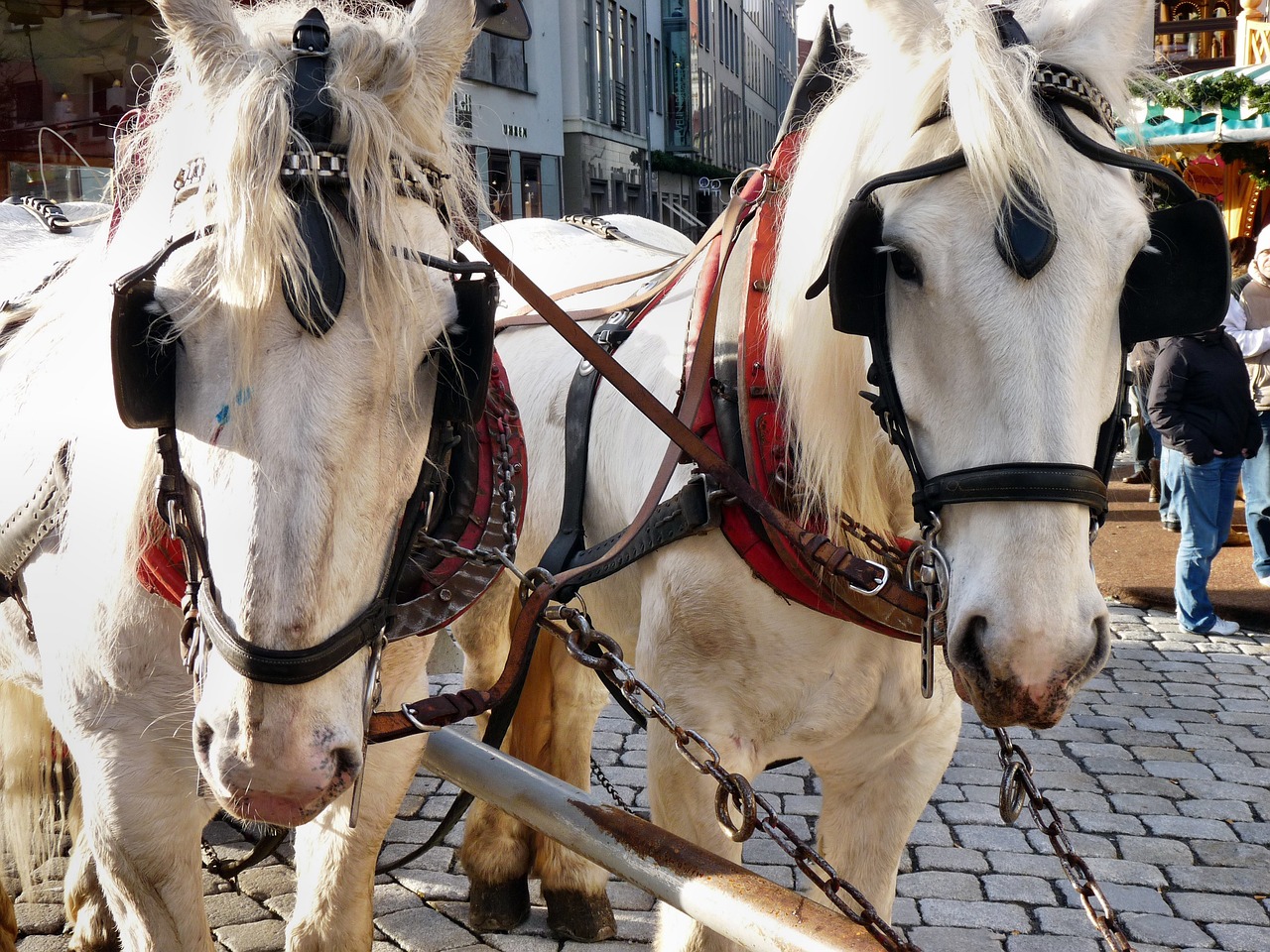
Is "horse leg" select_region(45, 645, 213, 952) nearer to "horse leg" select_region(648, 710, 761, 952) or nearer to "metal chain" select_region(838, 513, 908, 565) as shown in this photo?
"horse leg" select_region(648, 710, 761, 952)

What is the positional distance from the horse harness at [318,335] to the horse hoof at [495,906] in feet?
5.18

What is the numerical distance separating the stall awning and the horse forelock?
6857 mm

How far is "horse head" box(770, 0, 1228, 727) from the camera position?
1.48 metres

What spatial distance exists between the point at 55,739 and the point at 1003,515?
249 cm

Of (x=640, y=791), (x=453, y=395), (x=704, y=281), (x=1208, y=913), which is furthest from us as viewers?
(x=640, y=791)

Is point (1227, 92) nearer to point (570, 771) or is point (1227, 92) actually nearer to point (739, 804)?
point (570, 771)

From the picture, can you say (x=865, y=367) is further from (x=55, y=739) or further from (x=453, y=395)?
(x=55, y=739)

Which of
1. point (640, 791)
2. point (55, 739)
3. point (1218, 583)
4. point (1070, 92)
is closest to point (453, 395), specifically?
point (1070, 92)

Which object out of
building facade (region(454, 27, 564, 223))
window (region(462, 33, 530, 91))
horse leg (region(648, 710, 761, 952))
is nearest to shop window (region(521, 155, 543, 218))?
building facade (region(454, 27, 564, 223))

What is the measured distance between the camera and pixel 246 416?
1344 millimetres

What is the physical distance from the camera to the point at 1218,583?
22.8ft

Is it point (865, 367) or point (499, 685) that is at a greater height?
point (865, 367)

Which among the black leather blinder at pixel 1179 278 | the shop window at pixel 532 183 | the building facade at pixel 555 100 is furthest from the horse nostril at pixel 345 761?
the shop window at pixel 532 183

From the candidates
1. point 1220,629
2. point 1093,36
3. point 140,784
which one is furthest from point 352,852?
point 1220,629
